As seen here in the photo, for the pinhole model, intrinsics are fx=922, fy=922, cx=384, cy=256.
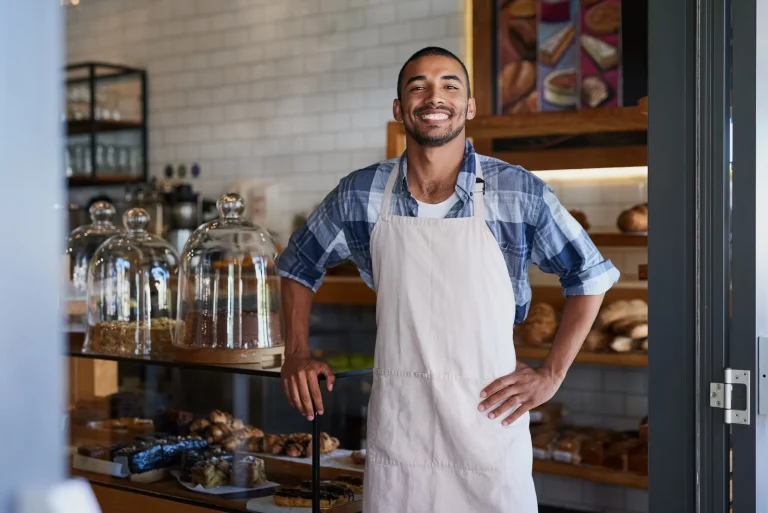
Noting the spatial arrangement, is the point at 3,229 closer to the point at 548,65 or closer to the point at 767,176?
the point at 767,176

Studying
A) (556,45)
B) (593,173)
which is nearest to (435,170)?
(593,173)

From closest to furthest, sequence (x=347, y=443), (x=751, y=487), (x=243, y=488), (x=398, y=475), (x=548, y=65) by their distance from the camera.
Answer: (x=751, y=487) → (x=398, y=475) → (x=243, y=488) → (x=347, y=443) → (x=548, y=65)

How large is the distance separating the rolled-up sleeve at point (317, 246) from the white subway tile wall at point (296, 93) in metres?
2.37

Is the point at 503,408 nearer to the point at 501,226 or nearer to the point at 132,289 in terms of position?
the point at 501,226

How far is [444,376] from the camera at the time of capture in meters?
2.29

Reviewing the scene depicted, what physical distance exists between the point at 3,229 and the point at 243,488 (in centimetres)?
227

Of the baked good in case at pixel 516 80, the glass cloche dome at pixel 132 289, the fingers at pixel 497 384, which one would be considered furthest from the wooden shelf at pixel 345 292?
the fingers at pixel 497 384

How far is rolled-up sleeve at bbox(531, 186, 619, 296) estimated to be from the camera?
230 cm

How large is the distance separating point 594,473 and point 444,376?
1.96m

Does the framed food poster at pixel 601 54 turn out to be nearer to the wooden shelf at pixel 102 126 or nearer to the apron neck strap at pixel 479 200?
the apron neck strap at pixel 479 200

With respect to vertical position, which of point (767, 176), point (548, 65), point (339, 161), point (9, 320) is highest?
point (548, 65)

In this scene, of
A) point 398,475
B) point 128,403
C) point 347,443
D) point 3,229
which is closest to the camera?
point 3,229

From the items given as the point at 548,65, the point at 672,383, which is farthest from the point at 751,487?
the point at 548,65

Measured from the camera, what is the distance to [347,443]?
9.50 ft
